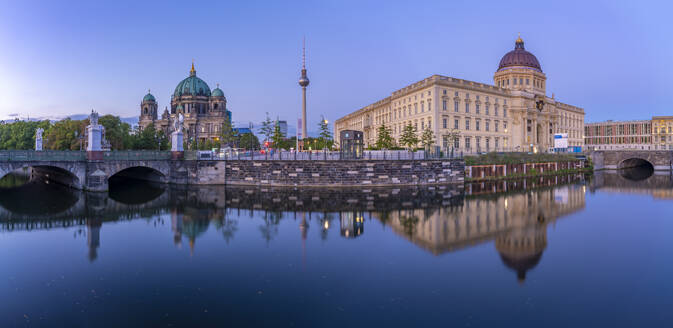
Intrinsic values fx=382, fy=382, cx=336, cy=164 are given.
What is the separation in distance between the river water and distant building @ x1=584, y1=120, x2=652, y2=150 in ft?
507

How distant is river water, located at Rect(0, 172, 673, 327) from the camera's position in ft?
37.1

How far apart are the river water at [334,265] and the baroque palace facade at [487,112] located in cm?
4070

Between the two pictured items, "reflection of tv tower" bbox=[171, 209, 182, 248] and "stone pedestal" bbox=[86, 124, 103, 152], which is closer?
"reflection of tv tower" bbox=[171, 209, 182, 248]

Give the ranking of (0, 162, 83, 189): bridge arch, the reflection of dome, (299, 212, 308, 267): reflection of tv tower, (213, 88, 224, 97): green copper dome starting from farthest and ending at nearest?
(213, 88, 224, 97): green copper dome, (0, 162, 83, 189): bridge arch, (299, 212, 308, 267): reflection of tv tower, the reflection of dome

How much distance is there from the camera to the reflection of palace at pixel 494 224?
18.7 meters

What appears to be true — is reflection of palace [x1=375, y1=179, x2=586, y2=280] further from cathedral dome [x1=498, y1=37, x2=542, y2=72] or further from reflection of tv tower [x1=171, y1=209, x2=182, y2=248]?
cathedral dome [x1=498, y1=37, x2=542, y2=72]

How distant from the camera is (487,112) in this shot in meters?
78.1

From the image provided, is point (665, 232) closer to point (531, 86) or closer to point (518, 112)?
point (518, 112)

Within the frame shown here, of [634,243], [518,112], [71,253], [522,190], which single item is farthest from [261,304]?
[518,112]

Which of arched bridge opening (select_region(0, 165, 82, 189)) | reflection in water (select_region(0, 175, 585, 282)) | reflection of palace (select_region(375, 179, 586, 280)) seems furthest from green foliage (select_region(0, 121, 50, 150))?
reflection of palace (select_region(375, 179, 586, 280))

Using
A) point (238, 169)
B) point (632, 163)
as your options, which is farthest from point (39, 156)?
point (632, 163)

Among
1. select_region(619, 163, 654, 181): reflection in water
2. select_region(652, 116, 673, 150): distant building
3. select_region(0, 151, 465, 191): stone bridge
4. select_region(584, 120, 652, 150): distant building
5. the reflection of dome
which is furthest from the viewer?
select_region(584, 120, 652, 150): distant building

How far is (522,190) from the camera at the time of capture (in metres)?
43.2

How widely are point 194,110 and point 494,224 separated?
5232 inches
